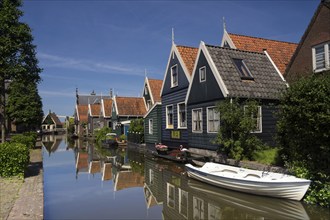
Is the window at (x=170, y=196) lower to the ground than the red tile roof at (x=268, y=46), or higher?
lower

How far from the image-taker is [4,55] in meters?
17.3

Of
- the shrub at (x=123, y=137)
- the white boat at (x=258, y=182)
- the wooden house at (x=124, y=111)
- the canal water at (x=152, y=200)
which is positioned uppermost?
the wooden house at (x=124, y=111)

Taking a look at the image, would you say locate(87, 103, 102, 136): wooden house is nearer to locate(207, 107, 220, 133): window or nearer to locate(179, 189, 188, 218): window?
locate(207, 107, 220, 133): window

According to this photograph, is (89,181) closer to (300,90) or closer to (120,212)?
(120,212)

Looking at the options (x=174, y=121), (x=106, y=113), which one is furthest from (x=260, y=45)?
(x=106, y=113)

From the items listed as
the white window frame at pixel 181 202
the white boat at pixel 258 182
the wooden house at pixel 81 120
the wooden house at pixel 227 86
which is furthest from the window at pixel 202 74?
the wooden house at pixel 81 120

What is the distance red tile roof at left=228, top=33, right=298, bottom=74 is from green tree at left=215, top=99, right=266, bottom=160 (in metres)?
8.42

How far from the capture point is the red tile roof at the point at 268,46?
23.7m

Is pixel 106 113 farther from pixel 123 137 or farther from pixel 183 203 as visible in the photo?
pixel 183 203

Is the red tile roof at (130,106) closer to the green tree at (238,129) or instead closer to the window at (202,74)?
the window at (202,74)

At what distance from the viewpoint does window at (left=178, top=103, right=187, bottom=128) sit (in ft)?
80.0

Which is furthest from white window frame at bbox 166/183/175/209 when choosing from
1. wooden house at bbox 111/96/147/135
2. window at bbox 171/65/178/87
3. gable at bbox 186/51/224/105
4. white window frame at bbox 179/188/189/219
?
wooden house at bbox 111/96/147/135

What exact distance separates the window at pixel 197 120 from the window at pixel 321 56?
749cm

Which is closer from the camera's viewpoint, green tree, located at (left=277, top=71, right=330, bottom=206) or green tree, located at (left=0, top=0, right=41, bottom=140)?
green tree, located at (left=277, top=71, right=330, bottom=206)
